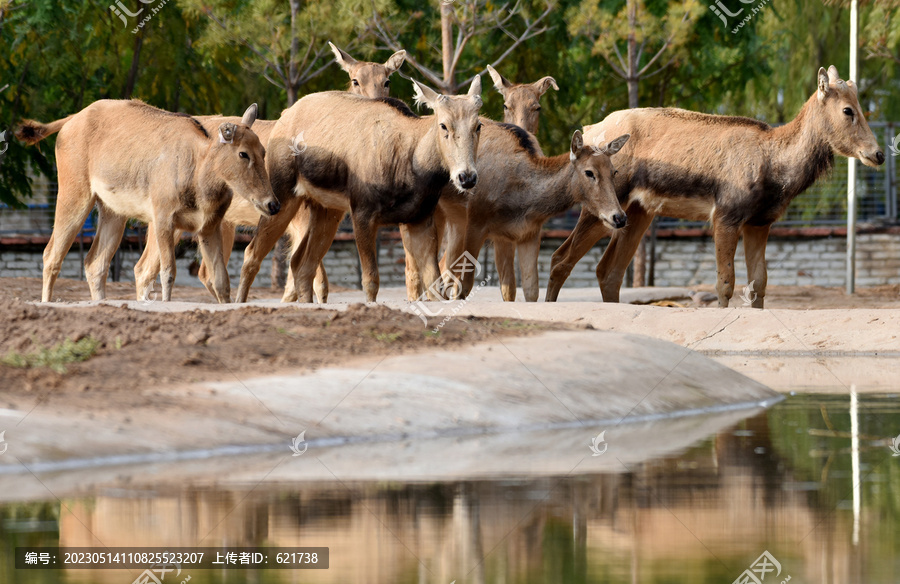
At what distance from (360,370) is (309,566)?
4.12 meters

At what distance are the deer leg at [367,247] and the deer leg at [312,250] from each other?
1103 millimetres

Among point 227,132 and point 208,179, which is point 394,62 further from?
point 208,179

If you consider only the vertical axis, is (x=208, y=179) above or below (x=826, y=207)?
below

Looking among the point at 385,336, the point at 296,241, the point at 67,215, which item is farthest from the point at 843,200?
the point at 385,336

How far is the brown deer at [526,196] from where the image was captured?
49.4 feet

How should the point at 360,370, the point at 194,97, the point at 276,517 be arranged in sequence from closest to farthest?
1. the point at 276,517
2. the point at 360,370
3. the point at 194,97

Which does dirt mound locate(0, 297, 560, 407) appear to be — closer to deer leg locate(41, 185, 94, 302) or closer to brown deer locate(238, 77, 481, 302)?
brown deer locate(238, 77, 481, 302)

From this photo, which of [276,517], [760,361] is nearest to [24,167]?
[760,361]

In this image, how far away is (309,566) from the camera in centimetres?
445

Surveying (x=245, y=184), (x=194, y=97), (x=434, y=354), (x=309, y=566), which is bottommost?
(x=309, y=566)

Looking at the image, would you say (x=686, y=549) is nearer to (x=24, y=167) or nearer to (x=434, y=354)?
(x=434, y=354)

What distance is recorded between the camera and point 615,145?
15.4 m

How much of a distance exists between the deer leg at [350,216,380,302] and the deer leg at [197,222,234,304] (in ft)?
4.89

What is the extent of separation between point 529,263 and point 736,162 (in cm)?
283
